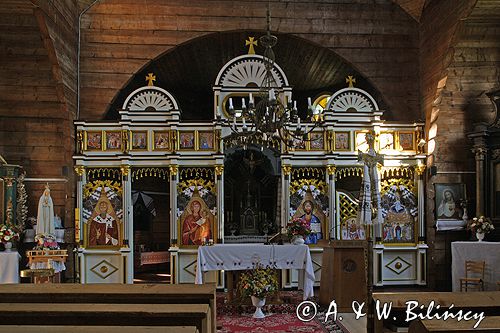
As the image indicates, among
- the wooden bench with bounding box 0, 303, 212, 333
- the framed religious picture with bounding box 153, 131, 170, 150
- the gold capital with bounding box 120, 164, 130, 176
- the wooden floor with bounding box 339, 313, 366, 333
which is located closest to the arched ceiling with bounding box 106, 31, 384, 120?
the framed religious picture with bounding box 153, 131, 170, 150

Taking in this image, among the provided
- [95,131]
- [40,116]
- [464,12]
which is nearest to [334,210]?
[464,12]

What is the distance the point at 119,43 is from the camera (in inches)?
471

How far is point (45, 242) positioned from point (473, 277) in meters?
8.27

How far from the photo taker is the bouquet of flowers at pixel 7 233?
9656 mm

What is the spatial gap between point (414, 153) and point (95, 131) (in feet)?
23.1

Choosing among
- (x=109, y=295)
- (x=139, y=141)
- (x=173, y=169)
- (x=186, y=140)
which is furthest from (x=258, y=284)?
(x=139, y=141)

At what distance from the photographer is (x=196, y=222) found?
11242 millimetres

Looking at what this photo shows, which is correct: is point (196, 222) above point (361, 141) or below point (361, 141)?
below

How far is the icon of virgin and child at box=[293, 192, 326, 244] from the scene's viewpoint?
11328 mm

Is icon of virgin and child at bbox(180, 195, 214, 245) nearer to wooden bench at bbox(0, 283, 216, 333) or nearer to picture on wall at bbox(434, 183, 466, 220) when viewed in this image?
picture on wall at bbox(434, 183, 466, 220)

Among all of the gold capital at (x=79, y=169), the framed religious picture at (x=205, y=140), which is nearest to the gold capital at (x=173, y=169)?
the framed religious picture at (x=205, y=140)

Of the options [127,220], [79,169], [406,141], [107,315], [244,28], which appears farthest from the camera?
[244,28]

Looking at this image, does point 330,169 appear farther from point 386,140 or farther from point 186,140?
point 186,140

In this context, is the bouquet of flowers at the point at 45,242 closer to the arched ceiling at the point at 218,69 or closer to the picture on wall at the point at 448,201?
the arched ceiling at the point at 218,69
